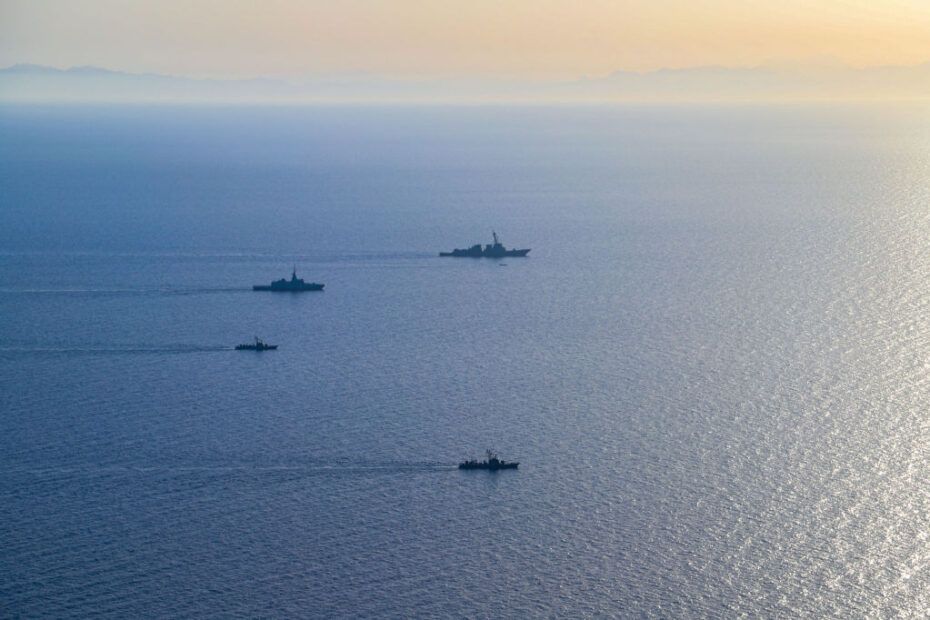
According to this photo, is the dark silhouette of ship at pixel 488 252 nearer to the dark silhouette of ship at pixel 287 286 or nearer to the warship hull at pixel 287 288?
the warship hull at pixel 287 288

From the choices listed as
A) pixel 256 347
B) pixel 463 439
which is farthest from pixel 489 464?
pixel 256 347

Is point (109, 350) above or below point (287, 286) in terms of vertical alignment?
below

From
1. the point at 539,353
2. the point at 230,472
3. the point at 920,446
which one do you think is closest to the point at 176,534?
the point at 230,472

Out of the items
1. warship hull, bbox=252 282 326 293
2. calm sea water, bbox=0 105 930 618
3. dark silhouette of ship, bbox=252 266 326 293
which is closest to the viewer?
calm sea water, bbox=0 105 930 618

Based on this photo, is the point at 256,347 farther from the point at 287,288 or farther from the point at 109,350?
the point at 287,288

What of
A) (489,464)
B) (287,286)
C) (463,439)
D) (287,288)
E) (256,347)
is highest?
(287,286)

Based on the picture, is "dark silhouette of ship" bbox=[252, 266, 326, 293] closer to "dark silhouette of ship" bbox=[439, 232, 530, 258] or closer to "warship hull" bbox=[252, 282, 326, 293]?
"warship hull" bbox=[252, 282, 326, 293]

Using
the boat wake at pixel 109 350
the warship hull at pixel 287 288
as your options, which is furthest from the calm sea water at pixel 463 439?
the warship hull at pixel 287 288

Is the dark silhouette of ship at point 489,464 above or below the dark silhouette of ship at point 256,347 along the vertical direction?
below

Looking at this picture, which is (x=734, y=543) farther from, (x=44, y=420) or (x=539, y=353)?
(x=44, y=420)

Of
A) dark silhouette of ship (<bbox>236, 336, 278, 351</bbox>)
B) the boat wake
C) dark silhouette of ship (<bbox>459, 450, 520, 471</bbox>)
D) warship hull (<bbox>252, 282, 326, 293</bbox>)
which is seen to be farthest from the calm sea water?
dark silhouette of ship (<bbox>236, 336, 278, 351</bbox>)

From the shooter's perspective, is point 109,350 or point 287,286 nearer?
point 109,350
